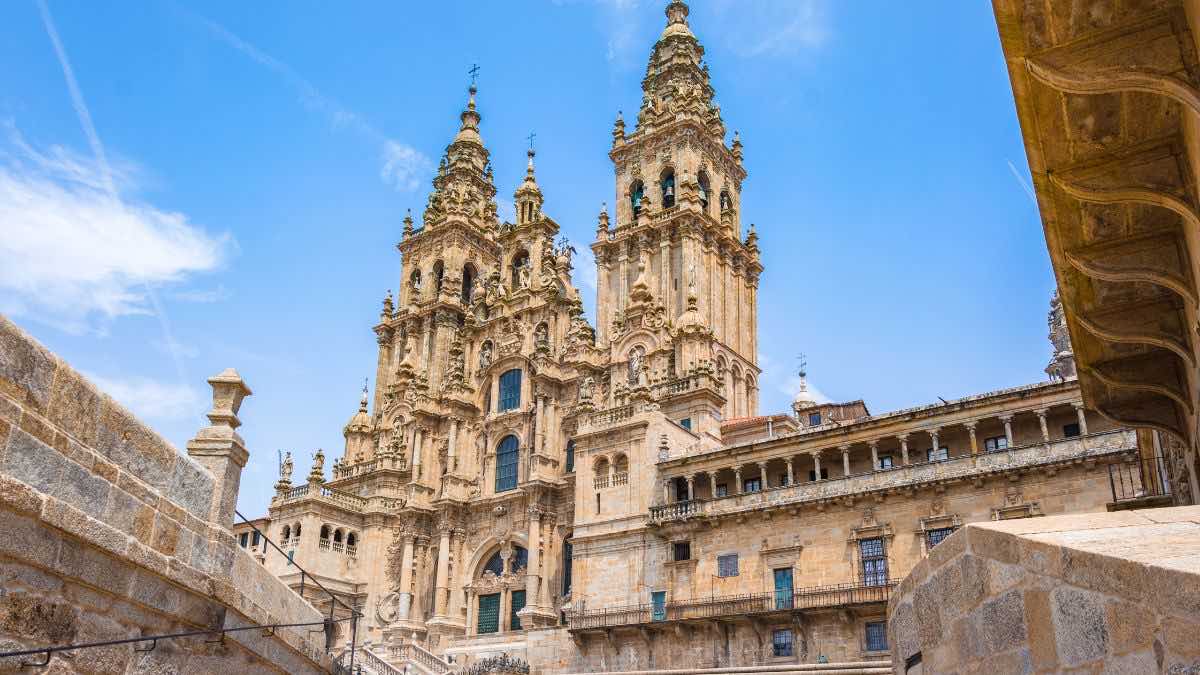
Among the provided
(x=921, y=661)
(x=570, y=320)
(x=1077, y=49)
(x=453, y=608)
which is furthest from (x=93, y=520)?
(x=570, y=320)

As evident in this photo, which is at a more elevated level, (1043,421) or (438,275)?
(438,275)

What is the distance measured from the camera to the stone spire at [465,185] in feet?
222

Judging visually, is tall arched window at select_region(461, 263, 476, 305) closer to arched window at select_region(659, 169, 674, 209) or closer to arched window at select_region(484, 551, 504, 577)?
arched window at select_region(659, 169, 674, 209)

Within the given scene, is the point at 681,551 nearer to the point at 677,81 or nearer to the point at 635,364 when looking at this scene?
the point at 635,364

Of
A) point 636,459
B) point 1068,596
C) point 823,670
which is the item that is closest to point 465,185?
point 636,459

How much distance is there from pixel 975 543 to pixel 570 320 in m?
50.1

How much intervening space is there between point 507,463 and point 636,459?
1540 centimetres

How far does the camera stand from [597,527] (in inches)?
1575

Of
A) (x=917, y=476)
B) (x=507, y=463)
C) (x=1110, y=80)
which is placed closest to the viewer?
(x=1110, y=80)

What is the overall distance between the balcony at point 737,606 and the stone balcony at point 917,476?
2973mm

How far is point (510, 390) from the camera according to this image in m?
55.8

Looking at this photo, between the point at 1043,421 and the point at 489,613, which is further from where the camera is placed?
the point at 489,613

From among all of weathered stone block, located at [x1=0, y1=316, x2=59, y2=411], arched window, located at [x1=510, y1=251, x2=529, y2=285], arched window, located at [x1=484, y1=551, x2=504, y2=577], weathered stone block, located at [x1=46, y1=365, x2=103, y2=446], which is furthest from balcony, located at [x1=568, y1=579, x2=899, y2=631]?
arched window, located at [x1=510, y1=251, x2=529, y2=285]

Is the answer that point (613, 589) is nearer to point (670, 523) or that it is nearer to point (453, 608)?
point (670, 523)
